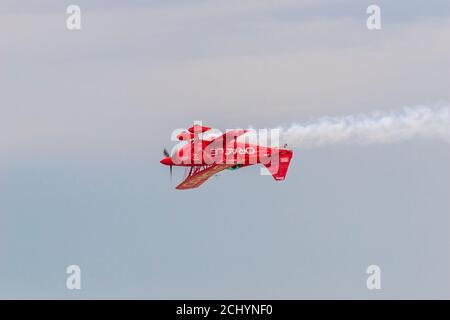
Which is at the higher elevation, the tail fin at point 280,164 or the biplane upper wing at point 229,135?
the biplane upper wing at point 229,135

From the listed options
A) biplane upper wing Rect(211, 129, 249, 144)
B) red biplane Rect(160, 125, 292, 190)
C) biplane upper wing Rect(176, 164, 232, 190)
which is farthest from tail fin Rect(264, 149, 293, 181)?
biplane upper wing Rect(211, 129, 249, 144)

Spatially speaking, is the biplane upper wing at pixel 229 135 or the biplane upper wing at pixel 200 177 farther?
the biplane upper wing at pixel 200 177

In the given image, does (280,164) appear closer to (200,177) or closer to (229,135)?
(229,135)

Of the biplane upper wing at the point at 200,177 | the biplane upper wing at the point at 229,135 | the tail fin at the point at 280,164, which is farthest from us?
the biplane upper wing at the point at 200,177

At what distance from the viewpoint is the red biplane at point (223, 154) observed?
3932 inches

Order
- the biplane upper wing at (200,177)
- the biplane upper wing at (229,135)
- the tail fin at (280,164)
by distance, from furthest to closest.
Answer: the biplane upper wing at (200,177)
the tail fin at (280,164)
the biplane upper wing at (229,135)

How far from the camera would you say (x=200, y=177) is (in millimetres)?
105375

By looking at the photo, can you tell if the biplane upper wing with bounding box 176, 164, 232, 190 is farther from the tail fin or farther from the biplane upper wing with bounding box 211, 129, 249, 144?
the tail fin

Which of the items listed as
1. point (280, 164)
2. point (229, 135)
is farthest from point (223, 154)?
point (280, 164)

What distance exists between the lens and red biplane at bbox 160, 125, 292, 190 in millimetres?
99875

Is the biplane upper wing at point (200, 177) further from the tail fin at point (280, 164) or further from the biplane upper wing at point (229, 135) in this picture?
the tail fin at point (280, 164)

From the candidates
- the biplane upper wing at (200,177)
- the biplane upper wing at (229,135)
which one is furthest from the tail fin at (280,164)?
the biplane upper wing at (229,135)
